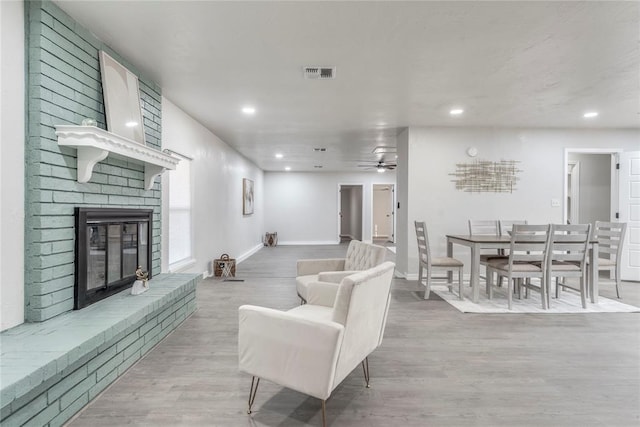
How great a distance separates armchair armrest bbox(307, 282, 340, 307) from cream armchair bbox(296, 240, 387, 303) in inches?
10.6

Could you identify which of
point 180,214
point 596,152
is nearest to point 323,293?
point 180,214

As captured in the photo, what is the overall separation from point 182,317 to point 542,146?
227 inches

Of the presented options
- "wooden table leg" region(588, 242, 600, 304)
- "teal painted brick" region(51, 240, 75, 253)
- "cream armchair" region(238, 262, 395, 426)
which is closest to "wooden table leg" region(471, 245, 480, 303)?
"wooden table leg" region(588, 242, 600, 304)

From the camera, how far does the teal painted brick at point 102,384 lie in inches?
73.8

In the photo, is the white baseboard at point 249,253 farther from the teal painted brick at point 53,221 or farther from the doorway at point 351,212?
the teal painted brick at point 53,221

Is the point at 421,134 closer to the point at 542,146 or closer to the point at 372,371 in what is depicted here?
the point at 542,146

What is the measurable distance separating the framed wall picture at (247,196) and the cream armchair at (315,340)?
5988mm

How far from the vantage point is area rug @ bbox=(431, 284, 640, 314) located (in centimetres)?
354

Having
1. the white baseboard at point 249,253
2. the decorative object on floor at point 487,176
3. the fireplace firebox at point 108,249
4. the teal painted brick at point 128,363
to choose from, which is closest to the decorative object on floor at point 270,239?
the white baseboard at point 249,253

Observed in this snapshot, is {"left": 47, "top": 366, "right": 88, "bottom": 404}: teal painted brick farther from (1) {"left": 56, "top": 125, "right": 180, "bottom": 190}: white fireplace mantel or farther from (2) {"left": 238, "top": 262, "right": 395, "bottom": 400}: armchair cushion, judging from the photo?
(1) {"left": 56, "top": 125, "right": 180, "bottom": 190}: white fireplace mantel

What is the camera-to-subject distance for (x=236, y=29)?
2.25 m

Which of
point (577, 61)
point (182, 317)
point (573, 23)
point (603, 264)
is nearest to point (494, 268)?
point (603, 264)

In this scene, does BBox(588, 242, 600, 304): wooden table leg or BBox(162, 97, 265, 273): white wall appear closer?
BBox(588, 242, 600, 304): wooden table leg

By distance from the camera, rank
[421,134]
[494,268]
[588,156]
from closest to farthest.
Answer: [494,268]
[421,134]
[588,156]
